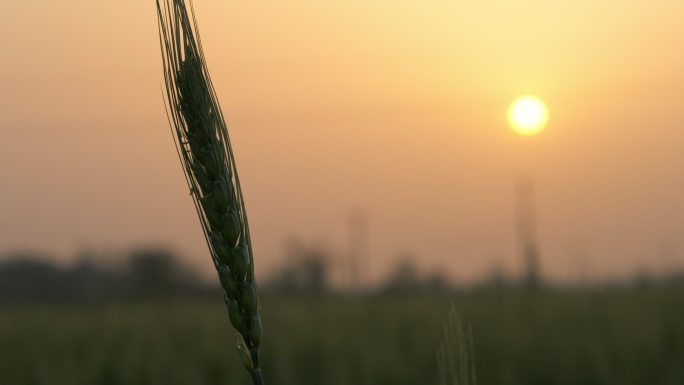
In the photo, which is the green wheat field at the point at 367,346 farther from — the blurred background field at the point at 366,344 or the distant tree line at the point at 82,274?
the distant tree line at the point at 82,274

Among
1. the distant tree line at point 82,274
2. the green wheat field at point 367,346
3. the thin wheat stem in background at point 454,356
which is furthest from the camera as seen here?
the distant tree line at point 82,274

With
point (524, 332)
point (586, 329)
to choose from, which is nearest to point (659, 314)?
point (586, 329)

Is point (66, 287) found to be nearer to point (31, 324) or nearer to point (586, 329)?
point (31, 324)

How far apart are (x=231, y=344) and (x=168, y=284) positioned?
38.0 m

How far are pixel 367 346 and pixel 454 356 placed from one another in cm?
879

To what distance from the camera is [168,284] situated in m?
48.2

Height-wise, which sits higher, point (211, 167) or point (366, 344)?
point (211, 167)

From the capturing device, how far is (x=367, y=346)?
9.70 metres

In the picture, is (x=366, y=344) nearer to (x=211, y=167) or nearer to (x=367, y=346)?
(x=367, y=346)

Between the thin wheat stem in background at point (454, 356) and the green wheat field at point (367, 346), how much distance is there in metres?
5.49

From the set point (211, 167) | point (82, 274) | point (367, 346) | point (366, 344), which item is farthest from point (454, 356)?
point (82, 274)

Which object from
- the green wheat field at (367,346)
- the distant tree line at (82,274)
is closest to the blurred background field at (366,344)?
the green wheat field at (367,346)

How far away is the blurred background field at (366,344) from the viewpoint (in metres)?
8.77

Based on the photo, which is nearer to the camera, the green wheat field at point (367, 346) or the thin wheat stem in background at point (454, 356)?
the thin wheat stem in background at point (454, 356)
